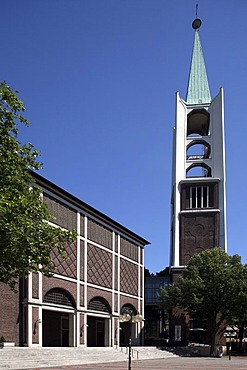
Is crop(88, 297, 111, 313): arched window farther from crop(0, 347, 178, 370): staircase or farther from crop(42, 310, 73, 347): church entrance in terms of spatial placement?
crop(0, 347, 178, 370): staircase

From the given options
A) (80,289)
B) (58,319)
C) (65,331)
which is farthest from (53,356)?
(65,331)

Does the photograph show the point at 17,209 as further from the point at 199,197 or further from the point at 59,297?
the point at 199,197

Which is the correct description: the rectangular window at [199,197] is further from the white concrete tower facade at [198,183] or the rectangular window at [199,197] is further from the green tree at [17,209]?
the green tree at [17,209]

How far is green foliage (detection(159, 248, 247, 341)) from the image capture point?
63719 millimetres

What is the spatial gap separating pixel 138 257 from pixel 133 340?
10.9 metres

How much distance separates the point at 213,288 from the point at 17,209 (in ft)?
149

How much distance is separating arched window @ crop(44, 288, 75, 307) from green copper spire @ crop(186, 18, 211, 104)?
4636cm

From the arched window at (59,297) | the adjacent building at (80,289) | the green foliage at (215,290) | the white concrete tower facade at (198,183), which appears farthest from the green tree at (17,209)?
the white concrete tower facade at (198,183)

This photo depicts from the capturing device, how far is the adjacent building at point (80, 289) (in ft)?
155

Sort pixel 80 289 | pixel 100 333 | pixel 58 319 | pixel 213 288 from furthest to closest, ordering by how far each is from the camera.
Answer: pixel 100 333 → pixel 213 288 → pixel 58 319 → pixel 80 289

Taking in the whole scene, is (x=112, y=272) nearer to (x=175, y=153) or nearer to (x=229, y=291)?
(x=229, y=291)

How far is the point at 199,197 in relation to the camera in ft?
278

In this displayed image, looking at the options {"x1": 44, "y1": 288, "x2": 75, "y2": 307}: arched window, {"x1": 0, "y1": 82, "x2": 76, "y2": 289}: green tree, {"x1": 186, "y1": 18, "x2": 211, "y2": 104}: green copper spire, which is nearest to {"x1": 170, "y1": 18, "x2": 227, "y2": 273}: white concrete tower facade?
{"x1": 186, "y1": 18, "x2": 211, "y2": 104}: green copper spire

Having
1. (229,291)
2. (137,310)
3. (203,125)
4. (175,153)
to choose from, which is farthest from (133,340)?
(203,125)
